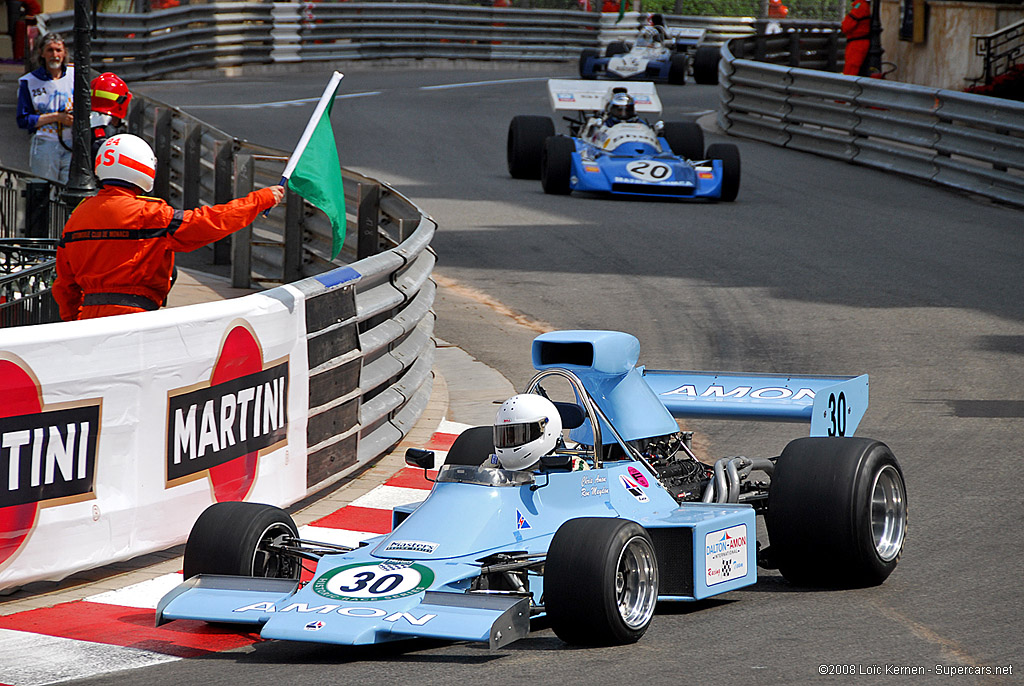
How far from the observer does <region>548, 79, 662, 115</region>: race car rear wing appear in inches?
818

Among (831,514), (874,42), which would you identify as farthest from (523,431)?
(874,42)

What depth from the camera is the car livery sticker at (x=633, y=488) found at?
6285 mm

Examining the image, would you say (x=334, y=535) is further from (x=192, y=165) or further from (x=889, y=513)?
(x=192, y=165)

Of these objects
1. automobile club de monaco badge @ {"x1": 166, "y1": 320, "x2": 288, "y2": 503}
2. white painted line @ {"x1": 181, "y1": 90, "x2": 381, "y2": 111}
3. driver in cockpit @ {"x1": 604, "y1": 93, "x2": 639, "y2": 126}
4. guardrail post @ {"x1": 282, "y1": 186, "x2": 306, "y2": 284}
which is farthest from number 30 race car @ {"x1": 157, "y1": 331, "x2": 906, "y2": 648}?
white painted line @ {"x1": 181, "y1": 90, "x2": 381, "y2": 111}

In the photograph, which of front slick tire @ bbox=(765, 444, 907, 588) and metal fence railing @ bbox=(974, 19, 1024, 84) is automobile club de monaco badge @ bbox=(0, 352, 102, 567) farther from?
metal fence railing @ bbox=(974, 19, 1024, 84)

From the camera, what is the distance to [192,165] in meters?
15.8

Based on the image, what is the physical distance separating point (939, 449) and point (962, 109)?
11.7 metres

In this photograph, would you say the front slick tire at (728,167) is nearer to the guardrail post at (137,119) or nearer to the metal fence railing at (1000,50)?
the guardrail post at (137,119)

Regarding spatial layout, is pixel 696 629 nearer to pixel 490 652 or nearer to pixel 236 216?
pixel 490 652

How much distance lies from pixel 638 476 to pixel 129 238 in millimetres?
2787

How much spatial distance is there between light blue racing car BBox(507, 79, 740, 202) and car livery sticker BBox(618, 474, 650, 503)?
42.4ft

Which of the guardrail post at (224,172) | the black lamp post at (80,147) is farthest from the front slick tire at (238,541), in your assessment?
the guardrail post at (224,172)

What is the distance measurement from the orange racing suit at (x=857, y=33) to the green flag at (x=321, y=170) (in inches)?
865

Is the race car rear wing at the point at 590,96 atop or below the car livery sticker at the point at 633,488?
atop
